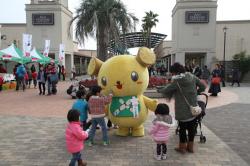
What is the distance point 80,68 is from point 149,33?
10652 mm

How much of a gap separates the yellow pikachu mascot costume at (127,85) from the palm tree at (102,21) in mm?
10639

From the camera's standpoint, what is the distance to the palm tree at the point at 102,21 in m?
16.6

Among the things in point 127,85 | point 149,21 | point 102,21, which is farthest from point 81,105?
point 149,21

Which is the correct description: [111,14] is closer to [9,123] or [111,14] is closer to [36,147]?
[9,123]

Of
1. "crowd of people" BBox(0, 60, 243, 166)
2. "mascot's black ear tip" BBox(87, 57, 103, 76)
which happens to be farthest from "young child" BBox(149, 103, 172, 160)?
"mascot's black ear tip" BBox(87, 57, 103, 76)

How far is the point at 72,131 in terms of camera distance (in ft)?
14.3

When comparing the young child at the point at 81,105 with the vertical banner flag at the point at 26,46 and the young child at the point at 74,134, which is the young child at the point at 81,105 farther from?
the vertical banner flag at the point at 26,46

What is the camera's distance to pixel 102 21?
16.7 metres

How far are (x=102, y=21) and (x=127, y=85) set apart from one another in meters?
11.4

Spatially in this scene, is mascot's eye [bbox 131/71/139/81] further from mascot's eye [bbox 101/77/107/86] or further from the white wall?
the white wall

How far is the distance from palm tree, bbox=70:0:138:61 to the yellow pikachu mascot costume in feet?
34.9

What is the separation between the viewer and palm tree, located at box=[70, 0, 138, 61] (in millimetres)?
16581

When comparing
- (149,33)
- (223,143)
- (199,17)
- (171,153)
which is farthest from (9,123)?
(149,33)

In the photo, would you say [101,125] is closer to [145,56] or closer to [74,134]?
[74,134]
